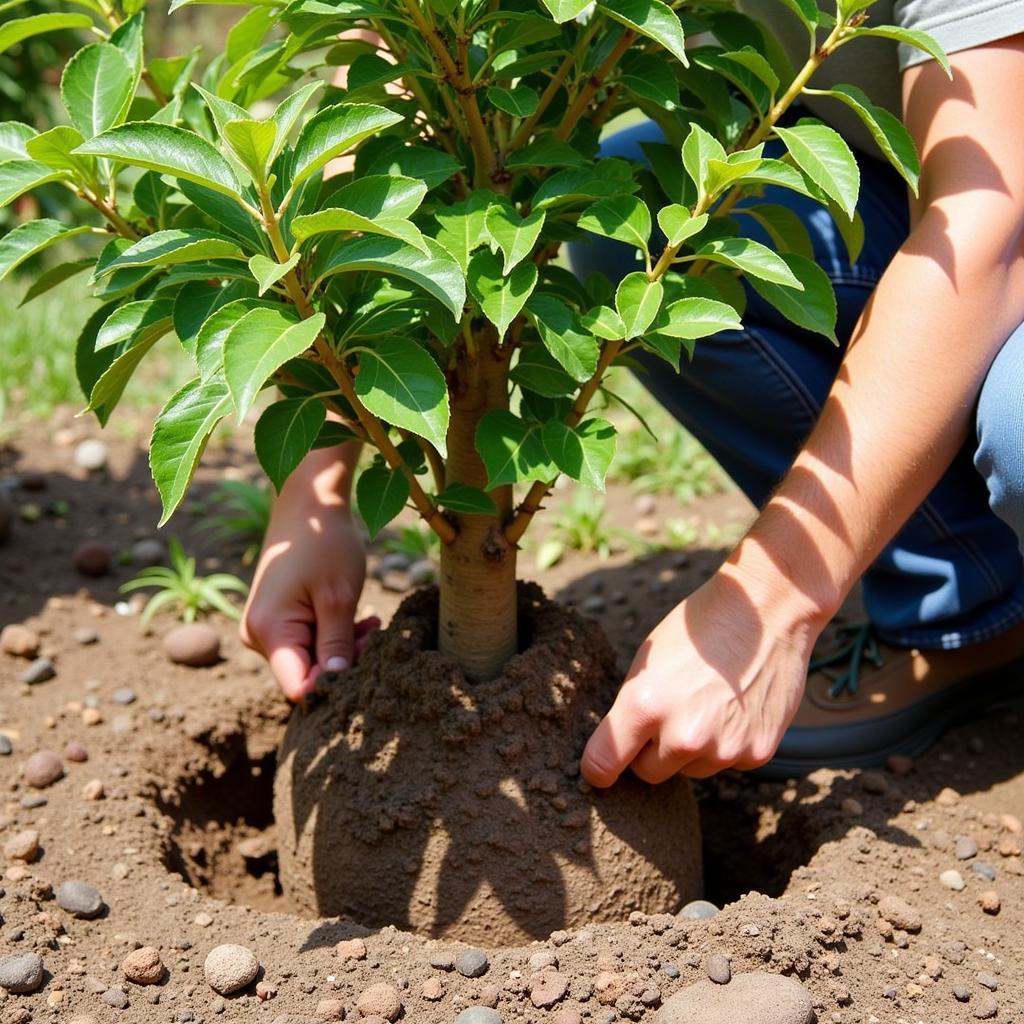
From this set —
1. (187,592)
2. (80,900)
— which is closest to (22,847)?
(80,900)

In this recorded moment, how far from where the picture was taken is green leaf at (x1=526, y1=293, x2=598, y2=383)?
1.58 meters

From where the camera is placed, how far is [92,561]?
320 cm

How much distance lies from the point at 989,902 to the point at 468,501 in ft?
3.54

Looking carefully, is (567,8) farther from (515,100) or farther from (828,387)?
(828,387)

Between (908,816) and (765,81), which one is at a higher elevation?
(765,81)

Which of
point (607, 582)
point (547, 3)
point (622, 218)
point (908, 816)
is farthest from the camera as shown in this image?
point (607, 582)

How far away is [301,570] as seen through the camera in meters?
2.25

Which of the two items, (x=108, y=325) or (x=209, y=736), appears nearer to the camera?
(x=108, y=325)

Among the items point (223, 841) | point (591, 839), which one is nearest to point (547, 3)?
point (591, 839)

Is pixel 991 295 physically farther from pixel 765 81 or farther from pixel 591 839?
pixel 591 839

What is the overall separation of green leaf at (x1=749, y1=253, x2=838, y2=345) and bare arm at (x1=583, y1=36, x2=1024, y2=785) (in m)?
0.26

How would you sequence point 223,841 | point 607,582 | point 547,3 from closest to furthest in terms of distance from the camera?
point 547,3 → point 223,841 → point 607,582

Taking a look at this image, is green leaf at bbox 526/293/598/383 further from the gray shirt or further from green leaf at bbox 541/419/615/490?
the gray shirt

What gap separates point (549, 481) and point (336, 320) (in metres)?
0.37
